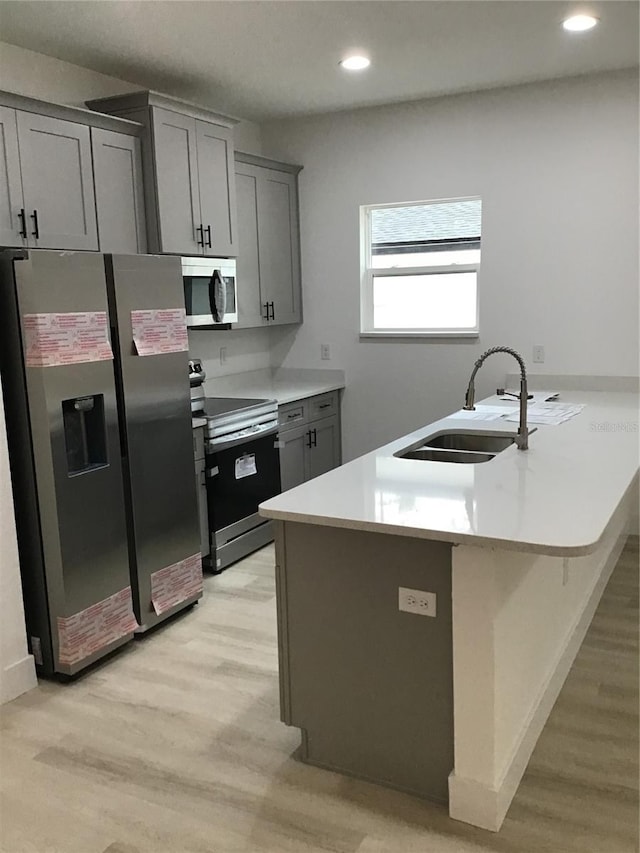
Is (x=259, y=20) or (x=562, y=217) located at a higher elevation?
(x=259, y=20)

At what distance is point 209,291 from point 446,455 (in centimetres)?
187

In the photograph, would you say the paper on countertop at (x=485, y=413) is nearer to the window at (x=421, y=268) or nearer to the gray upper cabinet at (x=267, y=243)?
the window at (x=421, y=268)

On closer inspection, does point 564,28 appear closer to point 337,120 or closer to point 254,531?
point 337,120

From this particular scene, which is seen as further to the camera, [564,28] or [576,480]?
[564,28]

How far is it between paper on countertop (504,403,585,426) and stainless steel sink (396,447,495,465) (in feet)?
1.67

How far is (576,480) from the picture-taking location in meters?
2.42

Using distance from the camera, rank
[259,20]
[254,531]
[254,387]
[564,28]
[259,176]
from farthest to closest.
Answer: [254,387]
[259,176]
[254,531]
[564,28]
[259,20]

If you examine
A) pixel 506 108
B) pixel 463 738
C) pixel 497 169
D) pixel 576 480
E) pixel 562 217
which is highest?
pixel 506 108

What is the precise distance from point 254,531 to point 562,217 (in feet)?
8.64

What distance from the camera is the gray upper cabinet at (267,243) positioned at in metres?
4.79

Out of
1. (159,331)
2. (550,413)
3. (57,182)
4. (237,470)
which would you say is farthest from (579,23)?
(237,470)

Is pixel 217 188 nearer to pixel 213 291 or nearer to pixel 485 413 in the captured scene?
pixel 213 291

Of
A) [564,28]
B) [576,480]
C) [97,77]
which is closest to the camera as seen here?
[576,480]

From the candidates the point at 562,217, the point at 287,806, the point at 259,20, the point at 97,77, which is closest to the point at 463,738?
the point at 287,806
